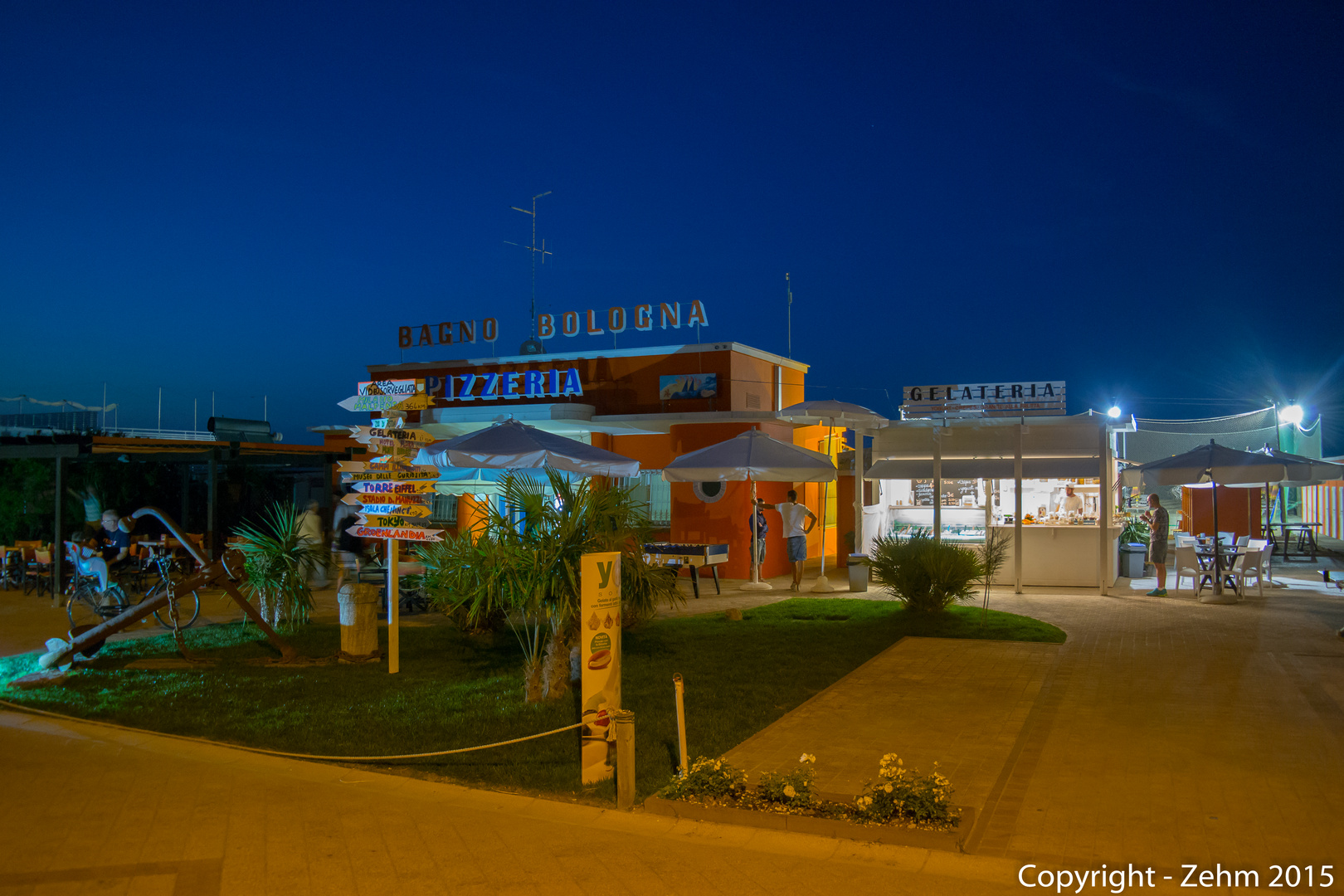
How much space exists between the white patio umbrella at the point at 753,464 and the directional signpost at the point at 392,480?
533 centimetres

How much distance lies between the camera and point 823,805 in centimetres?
475

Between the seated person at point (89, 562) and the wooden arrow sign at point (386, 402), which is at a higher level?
the wooden arrow sign at point (386, 402)

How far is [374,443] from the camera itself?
862cm

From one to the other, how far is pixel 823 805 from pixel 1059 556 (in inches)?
434

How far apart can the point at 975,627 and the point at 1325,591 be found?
7.21 meters

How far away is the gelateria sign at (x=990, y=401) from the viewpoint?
14.0 meters

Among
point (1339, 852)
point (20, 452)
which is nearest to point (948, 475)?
point (1339, 852)

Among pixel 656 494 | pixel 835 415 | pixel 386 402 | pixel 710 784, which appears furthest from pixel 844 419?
pixel 710 784

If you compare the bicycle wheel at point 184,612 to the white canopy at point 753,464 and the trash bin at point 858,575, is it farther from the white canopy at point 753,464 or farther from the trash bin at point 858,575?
the trash bin at point 858,575

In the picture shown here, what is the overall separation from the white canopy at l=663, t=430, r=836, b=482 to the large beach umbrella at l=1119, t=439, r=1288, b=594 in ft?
16.3

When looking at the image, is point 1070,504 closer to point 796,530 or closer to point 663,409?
point 796,530

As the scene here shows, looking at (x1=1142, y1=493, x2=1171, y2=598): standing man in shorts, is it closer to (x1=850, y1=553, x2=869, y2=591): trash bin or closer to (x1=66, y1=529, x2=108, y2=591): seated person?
(x1=850, y1=553, x2=869, y2=591): trash bin

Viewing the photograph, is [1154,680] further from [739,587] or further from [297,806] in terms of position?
[739,587]

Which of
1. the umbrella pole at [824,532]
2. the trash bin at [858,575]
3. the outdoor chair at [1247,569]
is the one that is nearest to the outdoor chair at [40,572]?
the umbrella pole at [824,532]
